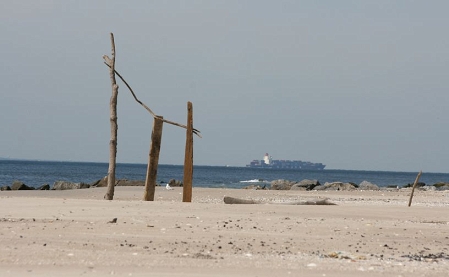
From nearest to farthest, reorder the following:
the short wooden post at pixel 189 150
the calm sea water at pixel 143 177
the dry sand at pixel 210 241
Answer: the dry sand at pixel 210 241 < the short wooden post at pixel 189 150 < the calm sea water at pixel 143 177

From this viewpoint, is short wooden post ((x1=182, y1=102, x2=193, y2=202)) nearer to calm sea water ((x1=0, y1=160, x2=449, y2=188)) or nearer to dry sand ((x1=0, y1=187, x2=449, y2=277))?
dry sand ((x1=0, y1=187, x2=449, y2=277))

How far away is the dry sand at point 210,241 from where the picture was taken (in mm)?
7883

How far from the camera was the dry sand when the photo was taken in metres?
7.88

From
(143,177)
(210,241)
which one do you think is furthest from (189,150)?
(143,177)

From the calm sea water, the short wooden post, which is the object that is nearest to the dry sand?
the short wooden post

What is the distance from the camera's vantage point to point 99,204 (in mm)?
15172

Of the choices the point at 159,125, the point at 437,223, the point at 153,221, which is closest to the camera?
the point at 153,221

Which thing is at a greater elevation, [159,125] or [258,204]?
[159,125]

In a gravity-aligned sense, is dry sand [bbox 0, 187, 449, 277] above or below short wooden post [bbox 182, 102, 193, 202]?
below

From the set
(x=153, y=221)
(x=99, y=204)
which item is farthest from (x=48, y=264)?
(x=99, y=204)

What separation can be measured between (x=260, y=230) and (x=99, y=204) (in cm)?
477

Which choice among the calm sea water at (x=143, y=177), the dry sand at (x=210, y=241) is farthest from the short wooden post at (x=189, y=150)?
the calm sea water at (x=143, y=177)

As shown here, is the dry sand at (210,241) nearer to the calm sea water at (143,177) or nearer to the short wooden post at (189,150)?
the short wooden post at (189,150)

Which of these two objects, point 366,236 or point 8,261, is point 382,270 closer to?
point 366,236
